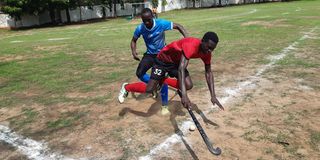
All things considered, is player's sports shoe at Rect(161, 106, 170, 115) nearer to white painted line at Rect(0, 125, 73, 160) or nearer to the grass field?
the grass field

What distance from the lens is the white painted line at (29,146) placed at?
512cm

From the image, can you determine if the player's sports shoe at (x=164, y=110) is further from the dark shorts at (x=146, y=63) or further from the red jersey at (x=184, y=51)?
the red jersey at (x=184, y=51)

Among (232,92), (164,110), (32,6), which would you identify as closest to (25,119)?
(164,110)

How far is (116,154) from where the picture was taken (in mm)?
5031

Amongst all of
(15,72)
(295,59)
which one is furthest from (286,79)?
(15,72)

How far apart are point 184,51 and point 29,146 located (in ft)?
9.39

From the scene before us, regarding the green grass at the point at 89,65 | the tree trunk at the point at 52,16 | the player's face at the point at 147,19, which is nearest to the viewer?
the player's face at the point at 147,19

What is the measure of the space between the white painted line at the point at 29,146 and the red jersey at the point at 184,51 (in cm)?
227

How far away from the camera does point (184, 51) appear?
5.05 metres

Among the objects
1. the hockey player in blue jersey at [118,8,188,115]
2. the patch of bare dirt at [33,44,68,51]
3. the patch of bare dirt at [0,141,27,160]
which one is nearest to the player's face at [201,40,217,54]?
the hockey player in blue jersey at [118,8,188,115]

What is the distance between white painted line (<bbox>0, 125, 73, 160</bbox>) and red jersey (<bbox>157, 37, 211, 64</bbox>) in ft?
7.45

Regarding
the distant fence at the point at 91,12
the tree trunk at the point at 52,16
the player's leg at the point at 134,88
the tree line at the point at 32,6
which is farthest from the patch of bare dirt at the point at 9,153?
the tree trunk at the point at 52,16

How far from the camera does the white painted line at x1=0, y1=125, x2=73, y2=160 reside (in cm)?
512

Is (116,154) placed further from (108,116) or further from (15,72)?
(15,72)
